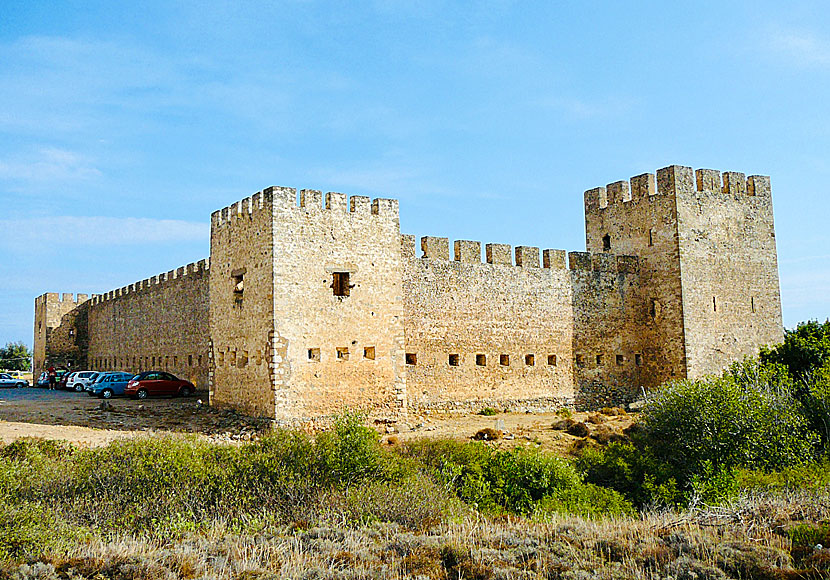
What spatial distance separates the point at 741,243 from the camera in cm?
2348

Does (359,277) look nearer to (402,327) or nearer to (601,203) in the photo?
(402,327)

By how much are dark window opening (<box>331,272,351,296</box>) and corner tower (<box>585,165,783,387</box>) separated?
11139 mm

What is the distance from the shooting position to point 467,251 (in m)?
20.2

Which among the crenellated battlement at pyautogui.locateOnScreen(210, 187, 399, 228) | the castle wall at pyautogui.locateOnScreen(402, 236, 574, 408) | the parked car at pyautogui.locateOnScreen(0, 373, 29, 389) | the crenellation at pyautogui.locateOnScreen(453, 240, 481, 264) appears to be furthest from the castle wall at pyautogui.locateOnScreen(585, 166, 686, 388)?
the parked car at pyautogui.locateOnScreen(0, 373, 29, 389)

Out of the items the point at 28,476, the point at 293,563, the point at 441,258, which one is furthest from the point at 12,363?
the point at 293,563

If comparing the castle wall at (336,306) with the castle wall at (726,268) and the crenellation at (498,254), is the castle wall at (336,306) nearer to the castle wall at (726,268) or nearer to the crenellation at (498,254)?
the crenellation at (498,254)

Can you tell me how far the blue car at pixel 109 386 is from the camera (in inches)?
947

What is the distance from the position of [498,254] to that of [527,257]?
3.68 feet

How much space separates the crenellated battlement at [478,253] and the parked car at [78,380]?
640 inches

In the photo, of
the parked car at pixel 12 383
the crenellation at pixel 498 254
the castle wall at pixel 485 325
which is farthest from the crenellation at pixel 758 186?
the parked car at pixel 12 383

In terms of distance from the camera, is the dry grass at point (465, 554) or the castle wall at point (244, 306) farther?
the castle wall at point (244, 306)

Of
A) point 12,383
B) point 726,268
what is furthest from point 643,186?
point 12,383

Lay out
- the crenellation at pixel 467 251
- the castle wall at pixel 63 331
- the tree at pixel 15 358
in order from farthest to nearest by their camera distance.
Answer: the tree at pixel 15 358 → the castle wall at pixel 63 331 → the crenellation at pixel 467 251

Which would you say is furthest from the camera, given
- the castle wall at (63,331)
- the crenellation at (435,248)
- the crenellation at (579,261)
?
the castle wall at (63,331)
